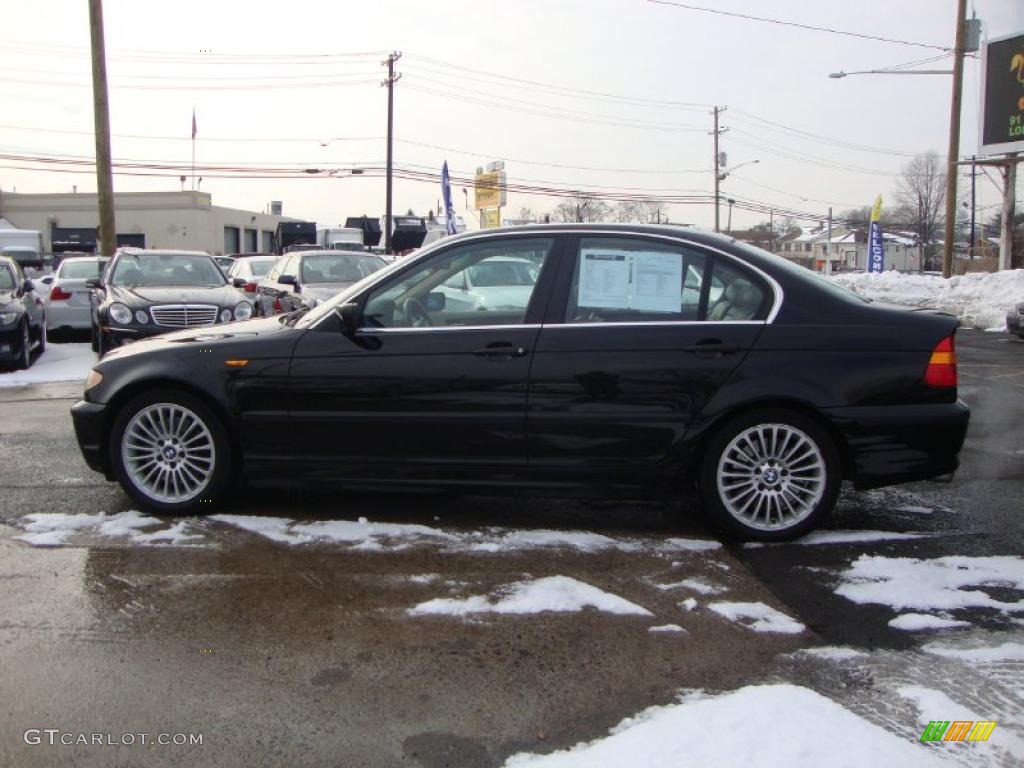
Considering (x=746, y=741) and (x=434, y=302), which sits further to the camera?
(x=434, y=302)

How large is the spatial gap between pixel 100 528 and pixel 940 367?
4555 mm

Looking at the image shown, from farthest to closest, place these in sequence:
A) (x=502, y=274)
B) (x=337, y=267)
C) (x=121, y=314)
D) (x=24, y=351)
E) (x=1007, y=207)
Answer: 1. (x=1007, y=207)
2. (x=337, y=267)
3. (x=24, y=351)
4. (x=121, y=314)
5. (x=502, y=274)

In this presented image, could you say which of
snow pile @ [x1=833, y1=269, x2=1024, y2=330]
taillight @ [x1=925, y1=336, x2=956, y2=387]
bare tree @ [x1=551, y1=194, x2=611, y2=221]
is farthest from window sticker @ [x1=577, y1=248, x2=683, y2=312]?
bare tree @ [x1=551, y1=194, x2=611, y2=221]

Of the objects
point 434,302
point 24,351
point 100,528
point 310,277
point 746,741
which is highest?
point 310,277

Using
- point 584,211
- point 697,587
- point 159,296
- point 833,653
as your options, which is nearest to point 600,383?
point 697,587

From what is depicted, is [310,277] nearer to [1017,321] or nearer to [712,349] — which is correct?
→ [712,349]

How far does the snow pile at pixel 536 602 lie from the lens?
3730 mm

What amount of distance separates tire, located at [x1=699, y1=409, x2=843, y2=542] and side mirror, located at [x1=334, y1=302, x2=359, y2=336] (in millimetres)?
2010

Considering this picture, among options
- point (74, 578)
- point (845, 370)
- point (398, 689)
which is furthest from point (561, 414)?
point (74, 578)

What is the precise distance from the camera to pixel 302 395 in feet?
15.4

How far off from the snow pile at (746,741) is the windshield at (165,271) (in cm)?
1028

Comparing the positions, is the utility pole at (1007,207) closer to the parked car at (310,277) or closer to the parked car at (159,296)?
the parked car at (310,277)

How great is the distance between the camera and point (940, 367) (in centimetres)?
450

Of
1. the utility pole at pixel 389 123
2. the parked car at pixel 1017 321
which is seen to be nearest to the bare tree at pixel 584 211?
the utility pole at pixel 389 123
